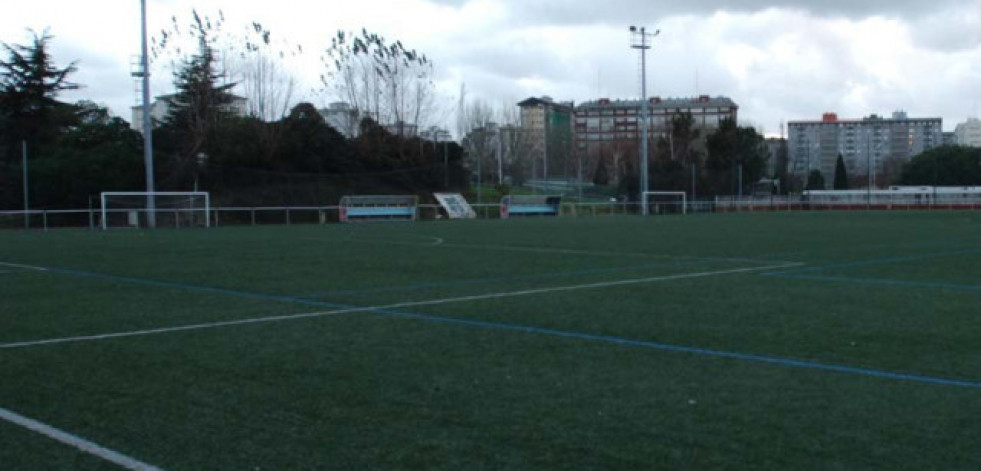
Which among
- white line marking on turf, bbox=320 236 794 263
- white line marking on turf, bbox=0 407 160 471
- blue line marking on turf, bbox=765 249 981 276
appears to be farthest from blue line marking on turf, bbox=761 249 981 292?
white line marking on turf, bbox=0 407 160 471

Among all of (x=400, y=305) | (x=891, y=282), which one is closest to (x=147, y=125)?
(x=400, y=305)

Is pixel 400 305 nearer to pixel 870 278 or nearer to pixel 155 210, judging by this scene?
pixel 870 278

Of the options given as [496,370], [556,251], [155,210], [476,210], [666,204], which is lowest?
[496,370]

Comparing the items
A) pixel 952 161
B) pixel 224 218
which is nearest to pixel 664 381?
pixel 224 218

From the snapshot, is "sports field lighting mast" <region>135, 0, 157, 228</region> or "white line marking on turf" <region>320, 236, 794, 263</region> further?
"sports field lighting mast" <region>135, 0, 157, 228</region>

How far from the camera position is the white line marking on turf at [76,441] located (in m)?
4.13

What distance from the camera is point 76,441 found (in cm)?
451

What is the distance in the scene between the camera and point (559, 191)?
80.3 meters

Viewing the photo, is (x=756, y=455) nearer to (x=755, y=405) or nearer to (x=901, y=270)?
(x=755, y=405)

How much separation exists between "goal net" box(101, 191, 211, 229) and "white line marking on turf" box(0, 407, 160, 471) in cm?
3105

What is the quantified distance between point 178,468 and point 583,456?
6.07ft

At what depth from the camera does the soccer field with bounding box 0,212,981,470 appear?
4367mm

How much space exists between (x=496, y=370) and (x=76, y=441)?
2768mm

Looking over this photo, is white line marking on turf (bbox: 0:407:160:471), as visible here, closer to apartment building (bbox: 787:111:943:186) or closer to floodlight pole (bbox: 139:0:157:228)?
floodlight pole (bbox: 139:0:157:228)
